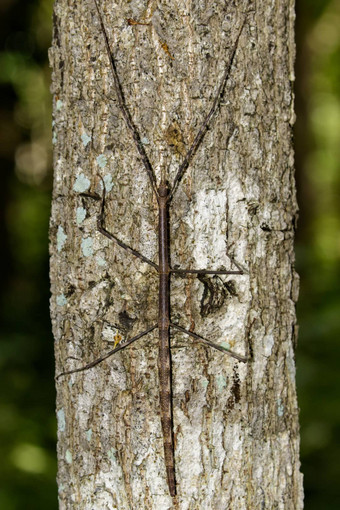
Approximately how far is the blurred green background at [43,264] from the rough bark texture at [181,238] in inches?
112

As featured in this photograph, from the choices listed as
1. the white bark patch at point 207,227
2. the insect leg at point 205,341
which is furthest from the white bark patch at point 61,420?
the white bark patch at point 207,227

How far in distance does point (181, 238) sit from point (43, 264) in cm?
765

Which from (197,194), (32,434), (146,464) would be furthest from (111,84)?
(32,434)

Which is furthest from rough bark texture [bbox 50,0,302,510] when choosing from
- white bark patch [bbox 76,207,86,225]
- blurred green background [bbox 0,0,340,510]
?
blurred green background [bbox 0,0,340,510]

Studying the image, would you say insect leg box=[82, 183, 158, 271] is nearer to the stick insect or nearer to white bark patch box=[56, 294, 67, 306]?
the stick insect

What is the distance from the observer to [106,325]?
7.11ft

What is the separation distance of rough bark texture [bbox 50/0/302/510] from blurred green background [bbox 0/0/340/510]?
9.36 feet

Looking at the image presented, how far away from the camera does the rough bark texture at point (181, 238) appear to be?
80.5 inches

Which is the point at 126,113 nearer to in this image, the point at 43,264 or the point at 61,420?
the point at 61,420

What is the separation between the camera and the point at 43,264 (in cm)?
936

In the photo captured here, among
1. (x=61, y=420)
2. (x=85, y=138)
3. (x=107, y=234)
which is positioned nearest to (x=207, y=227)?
(x=107, y=234)

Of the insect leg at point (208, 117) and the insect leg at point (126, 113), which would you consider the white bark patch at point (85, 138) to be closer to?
the insect leg at point (126, 113)

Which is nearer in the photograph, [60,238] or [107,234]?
[107,234]

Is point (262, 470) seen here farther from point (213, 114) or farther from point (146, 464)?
point (213, 114)
